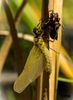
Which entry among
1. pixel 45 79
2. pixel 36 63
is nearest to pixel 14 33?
pixel 36 63

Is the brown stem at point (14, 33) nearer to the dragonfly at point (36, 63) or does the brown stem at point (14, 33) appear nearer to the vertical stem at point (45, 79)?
the dragonfly at point (36, 63)

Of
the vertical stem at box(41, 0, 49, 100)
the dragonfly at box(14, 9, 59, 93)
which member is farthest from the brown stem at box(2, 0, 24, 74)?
the vertical stem at box(41, 0, 49, 100)

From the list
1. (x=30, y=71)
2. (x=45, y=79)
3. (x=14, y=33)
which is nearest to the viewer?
(x=45, y=79)

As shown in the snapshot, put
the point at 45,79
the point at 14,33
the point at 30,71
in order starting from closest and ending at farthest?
the point at 45,79
the point at 30,71
the point at 14,33

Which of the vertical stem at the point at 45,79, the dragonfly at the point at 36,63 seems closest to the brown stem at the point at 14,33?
the dragonfly at the point at 36,63

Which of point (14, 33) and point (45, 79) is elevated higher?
point (14, 33)

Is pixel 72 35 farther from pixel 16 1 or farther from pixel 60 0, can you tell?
pixel 60 0

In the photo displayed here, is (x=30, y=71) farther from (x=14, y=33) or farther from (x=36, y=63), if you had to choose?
(x=14, y=33)

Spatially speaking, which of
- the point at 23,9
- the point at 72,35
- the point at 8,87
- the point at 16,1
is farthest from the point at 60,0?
the point at 72,35
